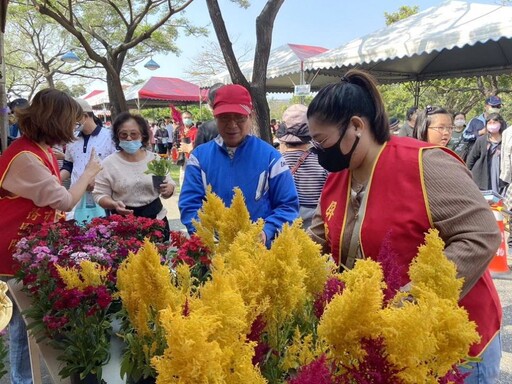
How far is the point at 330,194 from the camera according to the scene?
1581 mm

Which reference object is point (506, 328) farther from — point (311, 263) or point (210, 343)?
point (210, 343)

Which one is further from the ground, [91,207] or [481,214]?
[481,214]

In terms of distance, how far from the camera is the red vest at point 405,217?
4.21 ft

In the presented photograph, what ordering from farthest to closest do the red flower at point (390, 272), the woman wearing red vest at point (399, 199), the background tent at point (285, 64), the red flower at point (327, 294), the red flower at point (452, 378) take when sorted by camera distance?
the background tent at point (285, 64), the woman wearing red vest at point (399, 199), the red flower at point (327, 294), the red flower at point (390, 272), the red flower at point (452, 378)

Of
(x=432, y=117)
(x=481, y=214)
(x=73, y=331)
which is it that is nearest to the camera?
(x=481, y=214)

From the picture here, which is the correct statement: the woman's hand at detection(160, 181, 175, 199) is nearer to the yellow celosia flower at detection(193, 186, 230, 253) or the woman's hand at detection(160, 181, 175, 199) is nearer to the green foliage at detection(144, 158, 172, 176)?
the green foliage at detection(144, 158, 172, 176)

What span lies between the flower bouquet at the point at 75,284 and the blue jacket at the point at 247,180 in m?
0.30

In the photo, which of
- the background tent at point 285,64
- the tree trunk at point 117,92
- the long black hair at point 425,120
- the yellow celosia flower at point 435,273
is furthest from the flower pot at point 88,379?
the tree trunk at point 117,92

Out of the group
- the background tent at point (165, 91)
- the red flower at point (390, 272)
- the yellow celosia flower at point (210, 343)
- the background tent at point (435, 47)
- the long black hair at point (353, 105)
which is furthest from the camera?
the background tent at point (165, 91)

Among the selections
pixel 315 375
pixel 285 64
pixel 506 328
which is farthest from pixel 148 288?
pixel 285 64

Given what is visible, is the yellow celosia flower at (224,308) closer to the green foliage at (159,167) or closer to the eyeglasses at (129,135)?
the green foliage at (159,167)

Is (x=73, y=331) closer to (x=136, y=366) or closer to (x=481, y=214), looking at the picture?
(x=136, y=366)

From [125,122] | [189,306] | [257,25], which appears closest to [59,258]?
[189,306]

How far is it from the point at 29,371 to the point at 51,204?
3.03 feet
